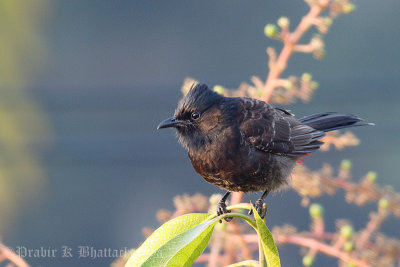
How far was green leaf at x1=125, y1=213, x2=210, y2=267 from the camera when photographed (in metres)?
1.29

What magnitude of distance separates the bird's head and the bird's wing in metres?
0.17

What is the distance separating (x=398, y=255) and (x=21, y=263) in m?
1.33

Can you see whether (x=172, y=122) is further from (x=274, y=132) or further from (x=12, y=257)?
(x=12, y=257)

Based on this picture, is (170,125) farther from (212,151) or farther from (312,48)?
(312,48)

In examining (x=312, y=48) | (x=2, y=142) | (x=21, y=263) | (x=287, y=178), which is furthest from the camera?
(x=2, y=142)

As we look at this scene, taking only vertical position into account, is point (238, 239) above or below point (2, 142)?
below

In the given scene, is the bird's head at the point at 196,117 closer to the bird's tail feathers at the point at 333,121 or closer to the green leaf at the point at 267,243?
the bird's tail feathers at the point at 333,121

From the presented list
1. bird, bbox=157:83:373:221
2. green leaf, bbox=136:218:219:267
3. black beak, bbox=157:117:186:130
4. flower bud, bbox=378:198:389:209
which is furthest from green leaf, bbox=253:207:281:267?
flower bud, bbox=378:198:389:209

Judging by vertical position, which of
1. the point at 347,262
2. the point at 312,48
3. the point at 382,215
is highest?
the point at 312,48

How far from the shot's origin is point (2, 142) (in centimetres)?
602

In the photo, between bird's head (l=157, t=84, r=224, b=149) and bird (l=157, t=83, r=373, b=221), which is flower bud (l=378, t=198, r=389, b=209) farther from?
bird's head (l=157, t=84, r=224, b=149)

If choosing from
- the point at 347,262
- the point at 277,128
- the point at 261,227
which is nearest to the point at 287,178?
the point at 277,128

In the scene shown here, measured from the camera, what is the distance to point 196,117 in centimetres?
193

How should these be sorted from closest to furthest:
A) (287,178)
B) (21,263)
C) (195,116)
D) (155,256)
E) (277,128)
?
(155,256) → (21,263) → (195,116) → (287,178) → (277,128)
